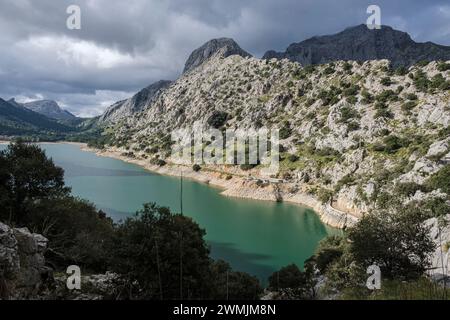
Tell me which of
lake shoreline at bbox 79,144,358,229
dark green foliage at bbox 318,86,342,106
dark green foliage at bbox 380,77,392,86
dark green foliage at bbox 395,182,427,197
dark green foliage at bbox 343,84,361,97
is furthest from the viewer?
dark green foliage at bbox 318,86,342,106

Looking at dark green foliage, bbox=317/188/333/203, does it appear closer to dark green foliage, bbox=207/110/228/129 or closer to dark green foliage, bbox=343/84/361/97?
dark green foliage, bbox=343/84/361/97

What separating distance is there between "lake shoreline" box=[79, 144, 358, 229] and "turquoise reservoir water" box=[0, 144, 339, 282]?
2.46m

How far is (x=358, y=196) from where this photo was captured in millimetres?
76938

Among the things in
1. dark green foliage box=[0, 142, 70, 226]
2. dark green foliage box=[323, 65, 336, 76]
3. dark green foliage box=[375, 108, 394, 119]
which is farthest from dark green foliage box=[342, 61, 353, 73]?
dark green foliage box=[0, 142, 70, 226]

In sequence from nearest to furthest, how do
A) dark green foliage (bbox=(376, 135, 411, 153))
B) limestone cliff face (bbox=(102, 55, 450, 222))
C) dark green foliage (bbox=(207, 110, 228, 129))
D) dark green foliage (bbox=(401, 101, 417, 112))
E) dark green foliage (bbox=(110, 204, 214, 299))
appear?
dark green foliage (bbox=(110, 204, 214, 299)) → limestone cliff face (bbox=(102, 55, 450, 222)) → dark green foliage (bbox=(376, 135, 411, 153)) → dark green foliage (bbox=(401, 101, 417, 112)) → dark green foliage (bbox=(207, 110, 228, 129))

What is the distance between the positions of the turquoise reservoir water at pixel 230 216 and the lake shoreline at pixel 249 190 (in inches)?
97.0

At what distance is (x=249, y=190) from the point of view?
10494 centimetres

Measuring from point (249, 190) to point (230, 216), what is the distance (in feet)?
79.6

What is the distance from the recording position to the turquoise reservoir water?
5625 cm

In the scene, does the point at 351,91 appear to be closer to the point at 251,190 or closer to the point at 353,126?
the point at 353,126

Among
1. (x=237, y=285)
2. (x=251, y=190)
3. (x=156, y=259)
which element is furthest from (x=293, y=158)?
(x=156, y=259)
